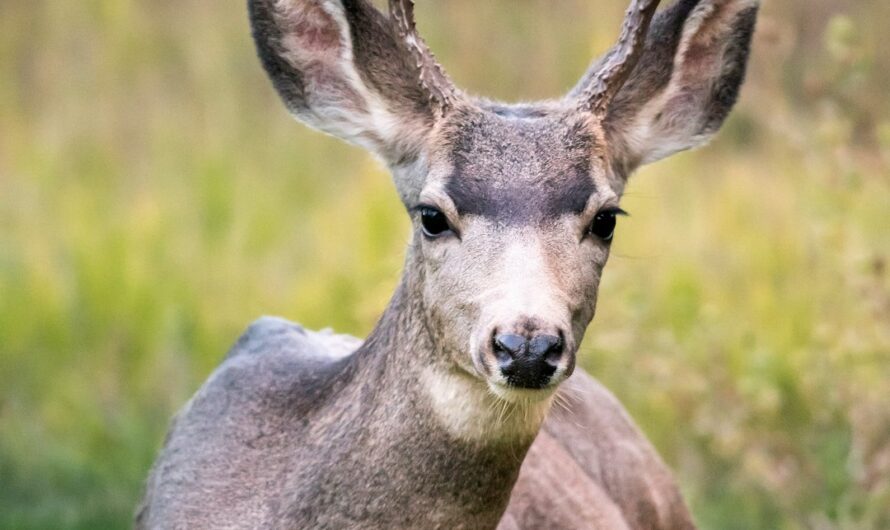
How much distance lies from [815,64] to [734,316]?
403 centimetres

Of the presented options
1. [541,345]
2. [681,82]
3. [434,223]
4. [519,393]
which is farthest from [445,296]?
[681,82]

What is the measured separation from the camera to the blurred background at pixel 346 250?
339 inches

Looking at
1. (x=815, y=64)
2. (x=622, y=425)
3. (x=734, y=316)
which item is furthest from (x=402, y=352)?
(x=815, y=64)

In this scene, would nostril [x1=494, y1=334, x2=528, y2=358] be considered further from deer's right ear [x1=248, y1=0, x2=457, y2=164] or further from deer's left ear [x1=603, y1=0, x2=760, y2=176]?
deer's left ear [x1=603, y1=0, x2=760, y2=176]

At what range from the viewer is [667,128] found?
5914mm

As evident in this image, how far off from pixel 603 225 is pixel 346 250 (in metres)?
5.63

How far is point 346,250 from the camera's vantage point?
421 inches

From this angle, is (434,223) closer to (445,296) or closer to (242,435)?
(445,296)

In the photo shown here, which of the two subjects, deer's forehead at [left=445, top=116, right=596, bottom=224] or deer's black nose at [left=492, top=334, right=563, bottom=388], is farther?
deer's forehead at [left=445, top=116, right=596, bottom=224]

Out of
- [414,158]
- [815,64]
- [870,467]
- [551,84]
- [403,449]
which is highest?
[815,64]

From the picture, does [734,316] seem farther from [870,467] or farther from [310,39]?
[310,39]

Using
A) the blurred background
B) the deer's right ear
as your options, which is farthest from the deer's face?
the blurred background

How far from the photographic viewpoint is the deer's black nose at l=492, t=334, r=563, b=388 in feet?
15.0

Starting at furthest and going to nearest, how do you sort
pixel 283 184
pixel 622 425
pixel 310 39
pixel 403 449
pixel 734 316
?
pixel 283 184 → pixel 734 316 → pixel 622 425 → pixel 310 39 → pixel 403 449
